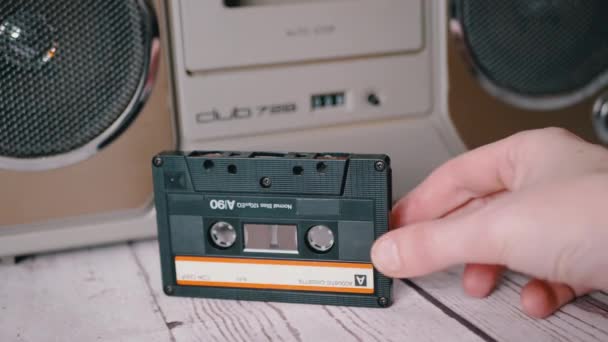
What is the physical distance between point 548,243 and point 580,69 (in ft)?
1.44

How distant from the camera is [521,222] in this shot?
1.35 ft

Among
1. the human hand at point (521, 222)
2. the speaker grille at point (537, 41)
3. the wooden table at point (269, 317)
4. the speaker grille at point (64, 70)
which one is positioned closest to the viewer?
the human hand at point (521, 222)

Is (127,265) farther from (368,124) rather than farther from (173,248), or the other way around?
(368,124)

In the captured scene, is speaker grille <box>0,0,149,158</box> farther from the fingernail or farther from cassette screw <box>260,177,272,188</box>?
the fingernail

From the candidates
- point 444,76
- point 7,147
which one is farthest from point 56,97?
point 444,76

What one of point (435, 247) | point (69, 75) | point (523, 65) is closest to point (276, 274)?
point (435, 247)

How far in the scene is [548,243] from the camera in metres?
0.41

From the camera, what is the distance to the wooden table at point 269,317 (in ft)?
1.68

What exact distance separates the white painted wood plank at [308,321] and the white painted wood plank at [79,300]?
0.02m

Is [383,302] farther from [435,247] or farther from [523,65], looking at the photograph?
[523,65]

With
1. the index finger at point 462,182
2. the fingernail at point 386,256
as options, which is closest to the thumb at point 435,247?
the fingernail at point 386,256

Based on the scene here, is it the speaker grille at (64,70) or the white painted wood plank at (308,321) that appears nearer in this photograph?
the white painted wood plank at (308,321)

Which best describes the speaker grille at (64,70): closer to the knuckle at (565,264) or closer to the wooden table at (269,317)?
the wooden table at (269,317)

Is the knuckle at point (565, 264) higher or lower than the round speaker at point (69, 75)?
lower
